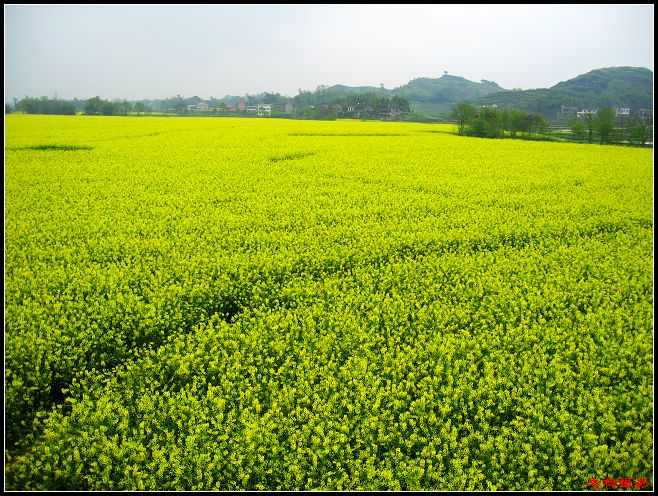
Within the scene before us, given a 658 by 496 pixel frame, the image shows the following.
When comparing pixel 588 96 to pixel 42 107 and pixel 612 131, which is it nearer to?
pixel 612 131

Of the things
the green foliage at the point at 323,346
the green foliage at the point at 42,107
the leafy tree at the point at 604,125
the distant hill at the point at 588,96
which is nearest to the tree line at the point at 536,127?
the leafy tree at the point at 604,125

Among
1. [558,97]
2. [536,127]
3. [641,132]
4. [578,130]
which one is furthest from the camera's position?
[558,97]

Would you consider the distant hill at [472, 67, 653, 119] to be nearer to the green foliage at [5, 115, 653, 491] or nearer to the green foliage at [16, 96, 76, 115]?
the green foliage at [5, 115, 653, 491]

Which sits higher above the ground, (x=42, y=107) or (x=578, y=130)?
(x=42, y=107)

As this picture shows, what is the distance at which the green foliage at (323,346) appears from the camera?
4.02 metres

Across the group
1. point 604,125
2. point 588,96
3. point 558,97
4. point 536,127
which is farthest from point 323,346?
point 588,96

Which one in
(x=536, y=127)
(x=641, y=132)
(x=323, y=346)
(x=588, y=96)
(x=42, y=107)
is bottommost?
(x=323, y=346)

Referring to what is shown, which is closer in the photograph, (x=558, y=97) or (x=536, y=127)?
(x=536, y=127)

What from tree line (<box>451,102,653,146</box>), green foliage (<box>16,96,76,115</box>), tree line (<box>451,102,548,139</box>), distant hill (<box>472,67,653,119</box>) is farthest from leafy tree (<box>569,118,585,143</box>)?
green foliage (<box>16,96,76,115</box>)

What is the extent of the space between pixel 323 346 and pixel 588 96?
5196 inches

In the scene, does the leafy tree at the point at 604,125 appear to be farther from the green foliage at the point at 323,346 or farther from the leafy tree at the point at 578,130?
the green foliage at the point at 323,346

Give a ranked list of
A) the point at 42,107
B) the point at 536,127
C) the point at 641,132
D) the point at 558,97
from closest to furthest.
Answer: the point at 641,132 < the point at 536,127 < the point at 42,107 < the point at 558,97

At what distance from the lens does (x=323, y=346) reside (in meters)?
5.69

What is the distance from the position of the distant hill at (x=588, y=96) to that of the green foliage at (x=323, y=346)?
73.3m
